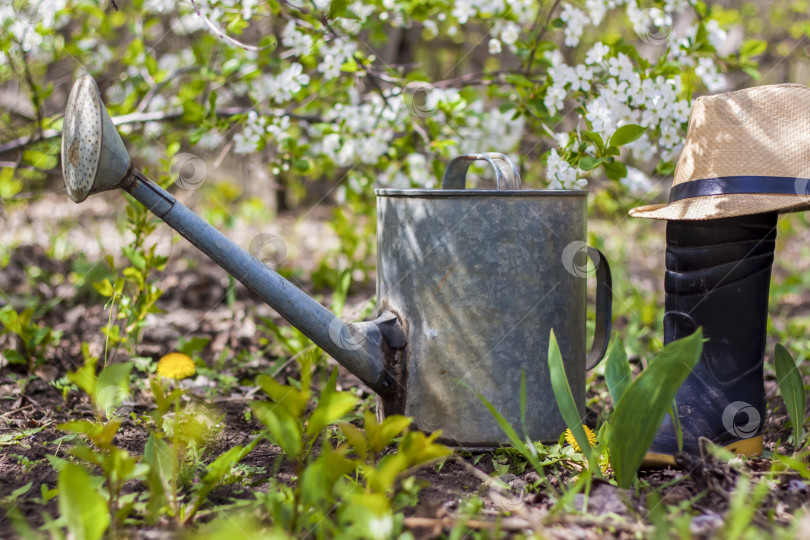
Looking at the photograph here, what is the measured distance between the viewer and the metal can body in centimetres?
147

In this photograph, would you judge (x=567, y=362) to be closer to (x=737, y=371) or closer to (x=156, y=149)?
(x=737, y=371)

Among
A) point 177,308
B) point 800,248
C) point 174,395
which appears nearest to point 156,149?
point 177,308

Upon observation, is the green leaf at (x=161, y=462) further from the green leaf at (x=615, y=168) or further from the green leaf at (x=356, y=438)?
the green leaf at (x=615, y=168)

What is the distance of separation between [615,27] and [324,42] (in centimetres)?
490

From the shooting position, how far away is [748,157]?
136 centimetres

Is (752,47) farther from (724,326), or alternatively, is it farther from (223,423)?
(223,423)

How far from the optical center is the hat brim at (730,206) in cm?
129
